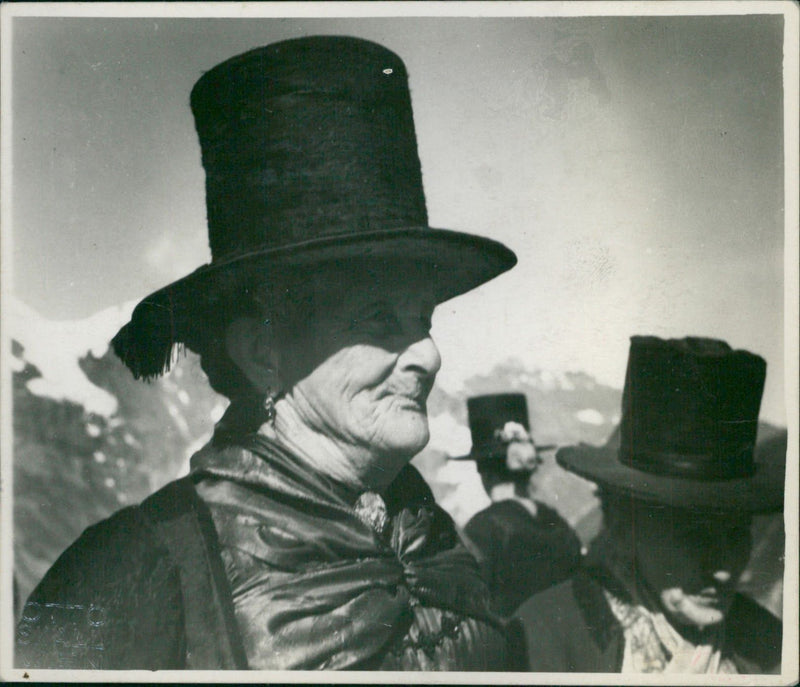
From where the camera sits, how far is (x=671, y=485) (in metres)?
2.93

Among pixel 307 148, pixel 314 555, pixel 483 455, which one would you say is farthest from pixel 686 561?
pixel 307 148

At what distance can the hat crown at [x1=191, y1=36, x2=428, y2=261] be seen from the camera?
256 cm

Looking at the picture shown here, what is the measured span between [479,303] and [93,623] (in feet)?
5.80

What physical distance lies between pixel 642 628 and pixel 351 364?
1.48m

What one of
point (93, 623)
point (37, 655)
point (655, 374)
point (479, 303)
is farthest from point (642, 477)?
point (37, 655)

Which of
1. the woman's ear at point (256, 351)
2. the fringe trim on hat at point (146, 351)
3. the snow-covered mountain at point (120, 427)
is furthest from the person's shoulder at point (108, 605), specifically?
the woman's ear at point (256, 351)

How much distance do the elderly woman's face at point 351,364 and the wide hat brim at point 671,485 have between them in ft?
2.27

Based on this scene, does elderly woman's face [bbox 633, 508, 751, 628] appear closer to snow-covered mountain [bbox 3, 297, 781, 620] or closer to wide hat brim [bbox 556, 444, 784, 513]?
wide hat brim [bbox 556, 444, 784, 513]

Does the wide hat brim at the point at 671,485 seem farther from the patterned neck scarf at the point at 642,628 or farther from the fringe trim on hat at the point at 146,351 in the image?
the fringe trim on hat at the point at 146,351

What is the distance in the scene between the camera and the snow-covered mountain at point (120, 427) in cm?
284

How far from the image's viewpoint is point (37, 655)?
2.89 metres

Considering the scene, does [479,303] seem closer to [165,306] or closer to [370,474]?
[370,474]

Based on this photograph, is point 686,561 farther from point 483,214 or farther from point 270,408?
point 270,408

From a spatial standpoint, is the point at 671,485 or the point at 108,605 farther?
the point at 671,485
